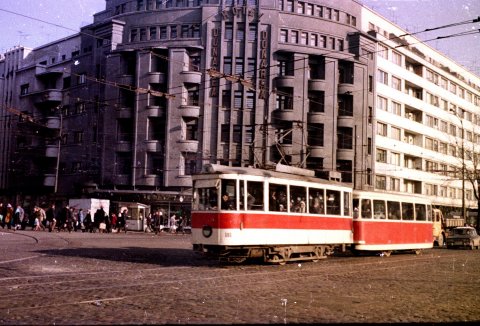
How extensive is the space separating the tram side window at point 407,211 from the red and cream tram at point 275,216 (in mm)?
2616

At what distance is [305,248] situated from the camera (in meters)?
18.8

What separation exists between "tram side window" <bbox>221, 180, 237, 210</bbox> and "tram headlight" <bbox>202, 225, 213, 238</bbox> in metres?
0.72

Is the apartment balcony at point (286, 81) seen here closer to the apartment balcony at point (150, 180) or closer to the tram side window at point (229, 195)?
the apartment balcony at point (150, 180)

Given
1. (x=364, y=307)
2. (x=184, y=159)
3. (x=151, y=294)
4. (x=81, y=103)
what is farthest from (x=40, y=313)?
(x=81, y=103)

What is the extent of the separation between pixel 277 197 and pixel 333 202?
136 inches

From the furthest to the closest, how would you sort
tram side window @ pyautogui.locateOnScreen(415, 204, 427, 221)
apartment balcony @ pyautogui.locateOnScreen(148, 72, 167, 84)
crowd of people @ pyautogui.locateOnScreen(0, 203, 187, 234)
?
apartment balcony @ pyautogui.locateOnScreen(148, 72, 167, 84)
crowd of people @ pyautogui.locateOnScreen(0, 203, 187, 234)
tram side window @ pyautogui.locateOnScreen(415, 204, 427, 221)

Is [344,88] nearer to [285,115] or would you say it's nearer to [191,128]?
[285,115]

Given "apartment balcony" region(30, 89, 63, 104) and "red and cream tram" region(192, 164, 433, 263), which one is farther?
"apartment balcony" region(30, 89, 63, 104)

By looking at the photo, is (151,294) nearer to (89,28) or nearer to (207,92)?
(207,92)

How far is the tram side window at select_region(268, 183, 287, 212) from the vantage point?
56.0 ft

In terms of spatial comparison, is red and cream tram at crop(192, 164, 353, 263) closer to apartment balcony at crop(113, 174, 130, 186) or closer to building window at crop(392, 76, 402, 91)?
apartment balcony at crop(113, 174, 130, 186)

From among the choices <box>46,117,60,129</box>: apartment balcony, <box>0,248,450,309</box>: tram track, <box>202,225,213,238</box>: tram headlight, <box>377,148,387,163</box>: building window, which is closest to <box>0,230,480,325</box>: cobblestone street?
<box>0,248,450,309</box>: tram track

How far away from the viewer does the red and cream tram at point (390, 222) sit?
21703 mm

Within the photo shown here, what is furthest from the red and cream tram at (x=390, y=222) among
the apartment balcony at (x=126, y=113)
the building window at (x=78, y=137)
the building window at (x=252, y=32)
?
the building window at (x=78, y=137)
